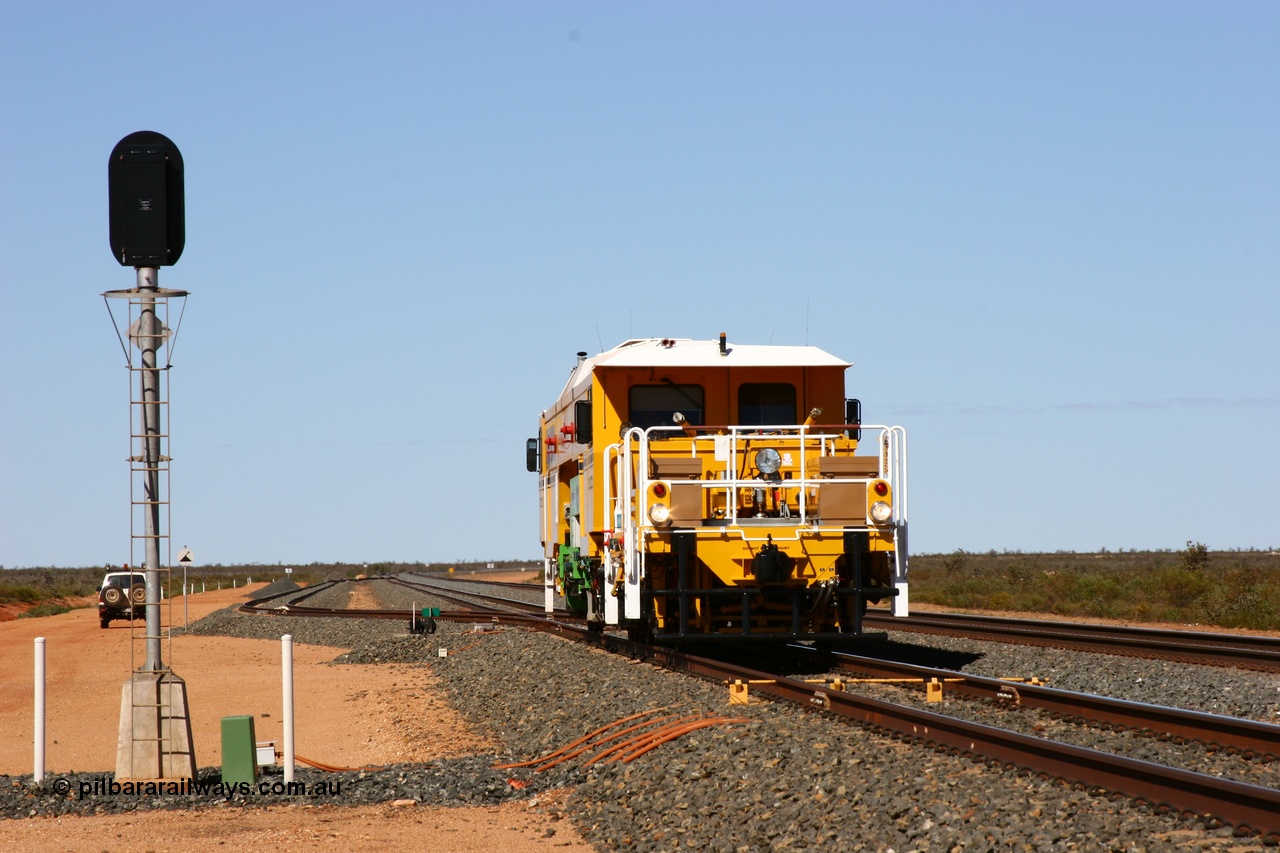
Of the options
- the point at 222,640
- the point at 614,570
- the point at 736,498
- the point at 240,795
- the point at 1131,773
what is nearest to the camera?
the point at 1131,773

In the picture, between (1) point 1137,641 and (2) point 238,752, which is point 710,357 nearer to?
(1) point 1137,641

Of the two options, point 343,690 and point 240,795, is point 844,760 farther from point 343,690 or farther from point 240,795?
point 343,690

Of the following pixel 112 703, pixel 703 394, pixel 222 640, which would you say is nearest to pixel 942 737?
pixel 703 394

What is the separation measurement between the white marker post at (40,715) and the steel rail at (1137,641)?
1179 centimetres

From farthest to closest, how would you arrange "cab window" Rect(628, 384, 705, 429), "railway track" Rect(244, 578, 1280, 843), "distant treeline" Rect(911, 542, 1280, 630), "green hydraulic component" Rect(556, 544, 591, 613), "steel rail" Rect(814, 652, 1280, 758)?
"distant treeline" Rect(911, 542, 1280, 630) < "green hydraulic component" Rect(556, 544, 591, 613) < "cab window" Rect(628, 384, 705, 429) < "steel rail" Rect(814, 652, 1280, 758) < "railway track" Rect(244, 578, 1280, 843)

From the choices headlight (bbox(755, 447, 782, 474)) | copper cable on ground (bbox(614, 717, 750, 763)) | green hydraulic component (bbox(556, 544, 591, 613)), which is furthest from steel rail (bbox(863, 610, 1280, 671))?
copper cable on ground (bbox(614, 717, 750, 763))

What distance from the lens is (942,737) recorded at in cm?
909

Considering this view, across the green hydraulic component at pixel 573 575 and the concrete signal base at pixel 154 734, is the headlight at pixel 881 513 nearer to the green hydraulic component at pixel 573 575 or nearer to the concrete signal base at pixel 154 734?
the green hydraulic component at pixel 573 575

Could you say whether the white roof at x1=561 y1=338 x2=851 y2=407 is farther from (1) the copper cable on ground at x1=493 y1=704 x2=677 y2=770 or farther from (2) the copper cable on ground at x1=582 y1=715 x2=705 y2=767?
(2) the copper cable on ground at x1=582 y1=715 x2=705 y2=767

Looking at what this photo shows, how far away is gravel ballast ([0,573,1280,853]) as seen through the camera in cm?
674

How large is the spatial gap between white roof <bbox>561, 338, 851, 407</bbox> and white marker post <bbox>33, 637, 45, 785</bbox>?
281 inches

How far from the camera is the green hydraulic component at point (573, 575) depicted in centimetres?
1781

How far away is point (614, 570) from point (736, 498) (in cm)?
177

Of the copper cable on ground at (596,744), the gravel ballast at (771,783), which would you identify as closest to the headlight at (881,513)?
the gravel ballast at (771,783)
